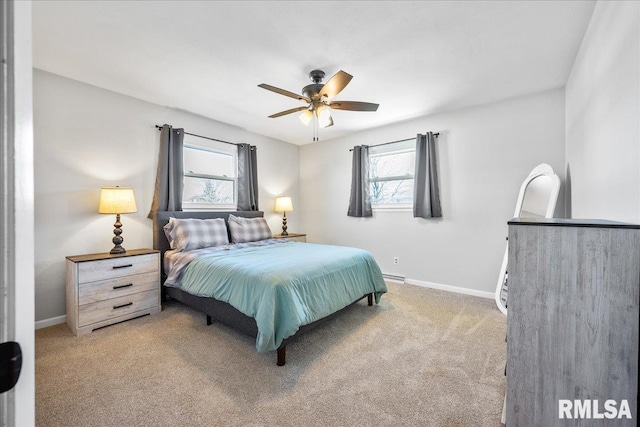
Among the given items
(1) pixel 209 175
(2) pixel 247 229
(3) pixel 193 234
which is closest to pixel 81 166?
(3) pixel 193 234

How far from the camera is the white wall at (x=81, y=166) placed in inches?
104

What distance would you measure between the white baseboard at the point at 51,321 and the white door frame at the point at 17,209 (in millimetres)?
3161

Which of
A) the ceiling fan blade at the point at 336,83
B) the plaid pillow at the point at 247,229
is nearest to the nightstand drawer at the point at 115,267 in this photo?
the plaid pillow at the point at 247,229

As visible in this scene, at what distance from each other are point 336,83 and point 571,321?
2.15m

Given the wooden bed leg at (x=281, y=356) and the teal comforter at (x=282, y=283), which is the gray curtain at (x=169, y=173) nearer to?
the teal comforter at (x=282, y=283)

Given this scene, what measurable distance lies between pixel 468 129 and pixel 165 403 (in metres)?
4.24

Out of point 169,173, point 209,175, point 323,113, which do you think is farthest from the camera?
point 209,175

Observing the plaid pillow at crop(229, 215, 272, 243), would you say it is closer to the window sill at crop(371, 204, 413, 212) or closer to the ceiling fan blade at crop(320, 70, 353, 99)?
the window sill at crop(371, 204, 413, 212)

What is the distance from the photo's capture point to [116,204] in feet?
9.09

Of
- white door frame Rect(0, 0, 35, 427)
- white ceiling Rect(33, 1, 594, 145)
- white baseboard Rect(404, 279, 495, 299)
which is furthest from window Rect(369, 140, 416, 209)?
white door frame Rect(0, 0, 35, 427)

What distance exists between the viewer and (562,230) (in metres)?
1.11

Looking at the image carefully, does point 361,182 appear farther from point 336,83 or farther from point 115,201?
point 115,201

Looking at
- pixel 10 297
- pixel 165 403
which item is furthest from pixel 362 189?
pixel 10 297

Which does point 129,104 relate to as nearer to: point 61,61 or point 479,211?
point 61,61
